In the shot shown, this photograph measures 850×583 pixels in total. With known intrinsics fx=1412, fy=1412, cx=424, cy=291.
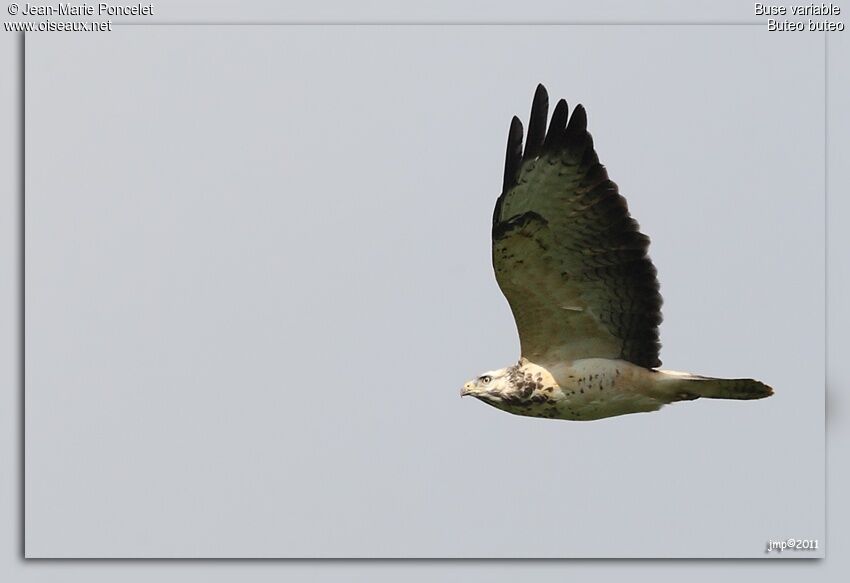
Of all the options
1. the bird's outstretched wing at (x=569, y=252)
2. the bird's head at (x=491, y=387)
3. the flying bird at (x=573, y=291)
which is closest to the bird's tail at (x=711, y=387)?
the flying bird at (x=573, y=291)

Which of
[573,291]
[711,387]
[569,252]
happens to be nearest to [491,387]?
[573,291]

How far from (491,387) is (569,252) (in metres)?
0.86

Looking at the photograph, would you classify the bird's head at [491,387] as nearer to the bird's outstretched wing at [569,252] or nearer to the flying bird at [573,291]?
the flying bird at [573,291]

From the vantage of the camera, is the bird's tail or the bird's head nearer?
the bird's tail

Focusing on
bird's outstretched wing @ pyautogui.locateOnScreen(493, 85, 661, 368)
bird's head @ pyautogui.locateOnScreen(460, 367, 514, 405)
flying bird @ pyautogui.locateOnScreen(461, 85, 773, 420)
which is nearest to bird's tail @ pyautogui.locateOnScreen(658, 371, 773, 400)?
flying bird @ pyautogui.locateOnScreen(461, 85, 773, 420)

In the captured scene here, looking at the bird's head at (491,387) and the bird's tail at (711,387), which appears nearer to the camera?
the bird's tail at (711,387)

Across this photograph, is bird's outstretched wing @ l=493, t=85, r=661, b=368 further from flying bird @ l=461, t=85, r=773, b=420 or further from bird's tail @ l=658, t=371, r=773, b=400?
bird's tail @ l=658, t=371, r=773, b=400

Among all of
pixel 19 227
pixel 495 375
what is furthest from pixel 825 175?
pixel 19 227

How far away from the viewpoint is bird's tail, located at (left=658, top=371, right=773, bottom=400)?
7.09 meters

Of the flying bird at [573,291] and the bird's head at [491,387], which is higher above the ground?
the flying bird at [573,291]

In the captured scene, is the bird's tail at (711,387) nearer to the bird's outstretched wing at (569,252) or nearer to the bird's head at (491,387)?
the bird's outstretched wing at (569,252)

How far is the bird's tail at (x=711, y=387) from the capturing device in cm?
709

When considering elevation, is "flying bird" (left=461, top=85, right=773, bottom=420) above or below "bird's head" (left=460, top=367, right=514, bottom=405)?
above

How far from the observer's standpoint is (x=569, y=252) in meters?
7.24
